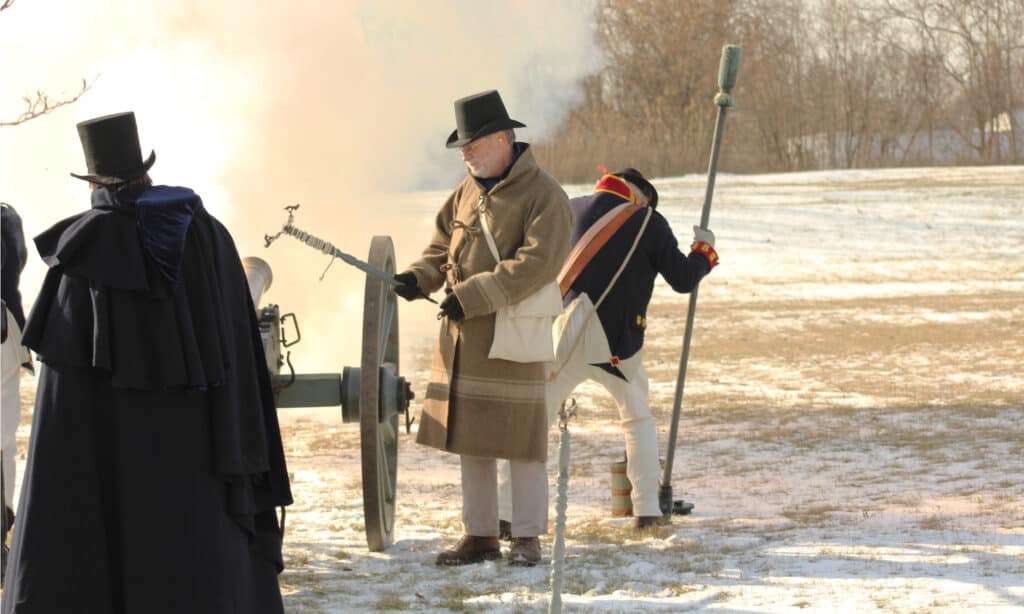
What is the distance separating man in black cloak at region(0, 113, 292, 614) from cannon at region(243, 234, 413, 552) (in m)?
1.35

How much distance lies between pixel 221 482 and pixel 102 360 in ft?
1.51

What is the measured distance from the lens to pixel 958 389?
1058 centimetres

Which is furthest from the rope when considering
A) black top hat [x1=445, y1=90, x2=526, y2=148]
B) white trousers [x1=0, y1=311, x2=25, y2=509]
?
white trousers [x1=0, y1=311, x2=25, y2=509]

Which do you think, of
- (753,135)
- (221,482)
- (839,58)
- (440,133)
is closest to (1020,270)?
(440,133)

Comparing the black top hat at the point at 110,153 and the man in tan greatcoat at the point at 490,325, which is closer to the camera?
the black top hat at the point at 110,153

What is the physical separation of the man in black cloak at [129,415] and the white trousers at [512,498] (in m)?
1.93

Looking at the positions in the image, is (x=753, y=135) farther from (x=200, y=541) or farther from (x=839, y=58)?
(x=200, y=541)

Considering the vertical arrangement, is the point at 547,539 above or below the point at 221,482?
below

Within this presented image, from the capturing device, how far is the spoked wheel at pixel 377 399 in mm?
5602

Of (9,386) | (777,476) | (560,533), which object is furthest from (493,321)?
(777,476)

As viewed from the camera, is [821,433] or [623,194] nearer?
[623,194]

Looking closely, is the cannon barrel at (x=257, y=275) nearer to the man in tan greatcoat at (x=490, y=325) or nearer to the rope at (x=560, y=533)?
the man in tan greatcoat at (x=490, y=325)

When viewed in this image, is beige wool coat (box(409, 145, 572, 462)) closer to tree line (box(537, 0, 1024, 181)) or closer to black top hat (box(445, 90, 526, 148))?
black top hat (box(445, 90, 526, 148))

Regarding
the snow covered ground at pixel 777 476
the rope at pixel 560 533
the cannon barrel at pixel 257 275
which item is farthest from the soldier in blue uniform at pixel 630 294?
the rope at pixel 560 533
